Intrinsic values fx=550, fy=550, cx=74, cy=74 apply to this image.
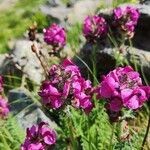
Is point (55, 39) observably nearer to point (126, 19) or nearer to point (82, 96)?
point (126, 19)

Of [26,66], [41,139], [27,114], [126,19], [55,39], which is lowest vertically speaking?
[27,114]

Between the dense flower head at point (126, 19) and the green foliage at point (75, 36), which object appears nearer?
the dense flower head at point (126, 19)

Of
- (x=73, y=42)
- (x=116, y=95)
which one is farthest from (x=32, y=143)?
(x=73, y=42)

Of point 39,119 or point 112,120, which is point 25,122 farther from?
point 112,120

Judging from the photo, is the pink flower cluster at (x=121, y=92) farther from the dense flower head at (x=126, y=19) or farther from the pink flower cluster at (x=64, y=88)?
the dense flower head at (x=126, y=19)

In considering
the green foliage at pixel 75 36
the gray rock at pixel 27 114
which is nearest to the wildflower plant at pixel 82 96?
the gray rock at pixel 27 114

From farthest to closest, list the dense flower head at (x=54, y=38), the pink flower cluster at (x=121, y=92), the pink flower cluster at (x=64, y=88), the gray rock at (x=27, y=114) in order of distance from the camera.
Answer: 1. the dense flower head at (x=54, y=38)
2. the gray rock at (x=27, y=114)
3. the pink flower cluster at (x=64, y=88)
4. the pink flower cluster at (x=121, y=92)

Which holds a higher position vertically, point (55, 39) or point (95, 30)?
point (55, 39)

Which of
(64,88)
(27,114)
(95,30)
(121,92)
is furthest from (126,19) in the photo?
(121,92)
